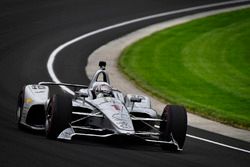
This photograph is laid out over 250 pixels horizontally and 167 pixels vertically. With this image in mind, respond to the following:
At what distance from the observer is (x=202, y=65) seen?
31.3 meters

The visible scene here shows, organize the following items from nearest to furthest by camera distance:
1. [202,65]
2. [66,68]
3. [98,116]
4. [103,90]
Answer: [98,116] < [103,90] < [66,68] < [202,65]

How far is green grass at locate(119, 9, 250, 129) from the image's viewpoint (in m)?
24.8

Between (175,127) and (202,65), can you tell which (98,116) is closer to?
(175,127)

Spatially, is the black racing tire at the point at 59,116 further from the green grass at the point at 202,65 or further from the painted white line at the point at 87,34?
the painted white line at the point at 87,34

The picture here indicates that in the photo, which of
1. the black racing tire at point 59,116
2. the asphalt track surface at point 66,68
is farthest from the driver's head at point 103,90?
the black racing tire at point 59,116

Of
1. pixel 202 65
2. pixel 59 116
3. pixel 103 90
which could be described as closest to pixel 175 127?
pixel 103 90

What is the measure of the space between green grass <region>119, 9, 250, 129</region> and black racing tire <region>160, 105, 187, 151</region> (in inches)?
199

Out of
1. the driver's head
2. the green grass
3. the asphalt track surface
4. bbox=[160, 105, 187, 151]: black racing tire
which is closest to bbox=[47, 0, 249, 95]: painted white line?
the asphalt track surface

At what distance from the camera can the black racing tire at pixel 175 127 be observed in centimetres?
1725

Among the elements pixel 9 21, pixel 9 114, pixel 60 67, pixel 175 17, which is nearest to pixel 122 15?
pixel 175 17

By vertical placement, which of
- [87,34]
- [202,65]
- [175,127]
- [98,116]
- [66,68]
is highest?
[87,34]

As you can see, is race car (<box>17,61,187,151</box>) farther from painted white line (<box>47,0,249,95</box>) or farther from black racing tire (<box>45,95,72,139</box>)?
painted white line (<box>47,0,249,95</box>)

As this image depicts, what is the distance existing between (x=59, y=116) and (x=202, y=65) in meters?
15.3

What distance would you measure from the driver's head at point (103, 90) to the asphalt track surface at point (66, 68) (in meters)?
1.08
